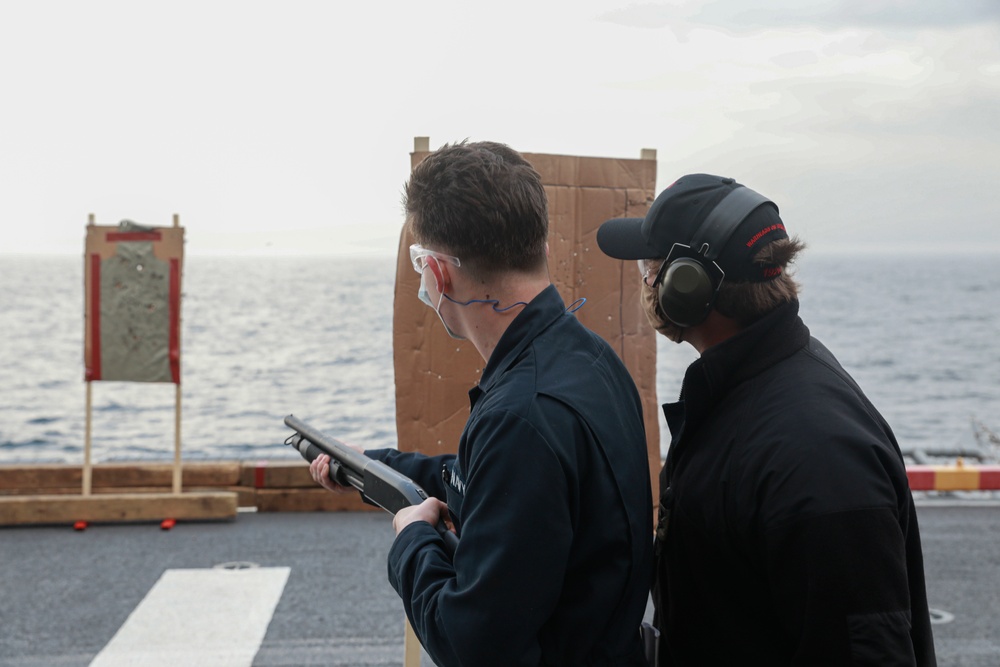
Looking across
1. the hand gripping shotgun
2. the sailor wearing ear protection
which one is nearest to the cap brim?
the sailor wearing ear protection

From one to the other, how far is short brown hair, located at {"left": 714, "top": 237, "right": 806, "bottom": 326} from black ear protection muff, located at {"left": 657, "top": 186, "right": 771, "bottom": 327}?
31 millimetres

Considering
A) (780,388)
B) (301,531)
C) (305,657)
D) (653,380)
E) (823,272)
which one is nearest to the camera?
(780,388)

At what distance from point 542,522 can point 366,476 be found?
0.78 m

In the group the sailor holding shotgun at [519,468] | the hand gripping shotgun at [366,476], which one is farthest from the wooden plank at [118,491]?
the sailor holding shotgun at [519,468]

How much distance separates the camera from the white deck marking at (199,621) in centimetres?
421

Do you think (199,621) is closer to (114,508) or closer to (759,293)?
(114,508)

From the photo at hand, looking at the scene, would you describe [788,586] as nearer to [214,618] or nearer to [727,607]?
[727,607]

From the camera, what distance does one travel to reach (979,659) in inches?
166

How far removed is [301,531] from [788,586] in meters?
5.06

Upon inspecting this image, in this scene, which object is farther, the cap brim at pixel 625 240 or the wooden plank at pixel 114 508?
the wooden plank at pixel 114 508

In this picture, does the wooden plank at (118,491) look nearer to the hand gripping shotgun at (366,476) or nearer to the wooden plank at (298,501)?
the wooden plank at (298,501)

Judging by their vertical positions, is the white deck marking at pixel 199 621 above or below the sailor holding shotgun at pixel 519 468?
below

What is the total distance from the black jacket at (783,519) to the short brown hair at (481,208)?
411 millimetres

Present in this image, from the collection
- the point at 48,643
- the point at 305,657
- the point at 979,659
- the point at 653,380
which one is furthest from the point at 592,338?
the point at 48,643
